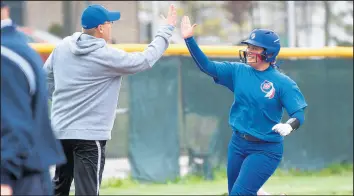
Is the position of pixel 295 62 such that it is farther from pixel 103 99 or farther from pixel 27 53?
pixel 27 53

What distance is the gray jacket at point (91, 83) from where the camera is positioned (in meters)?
7.05

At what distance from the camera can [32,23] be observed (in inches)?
854

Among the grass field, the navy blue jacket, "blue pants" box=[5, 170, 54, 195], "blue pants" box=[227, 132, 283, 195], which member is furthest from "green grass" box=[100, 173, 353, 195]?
the navy blue jacket

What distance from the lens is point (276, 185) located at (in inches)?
498

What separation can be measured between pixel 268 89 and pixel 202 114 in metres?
5.28

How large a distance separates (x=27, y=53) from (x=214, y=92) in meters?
8.37

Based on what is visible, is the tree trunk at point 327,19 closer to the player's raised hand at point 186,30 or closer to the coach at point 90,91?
the player's raised hand at point 186,30

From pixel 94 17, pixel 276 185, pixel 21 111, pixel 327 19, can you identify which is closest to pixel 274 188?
pixel 276 185

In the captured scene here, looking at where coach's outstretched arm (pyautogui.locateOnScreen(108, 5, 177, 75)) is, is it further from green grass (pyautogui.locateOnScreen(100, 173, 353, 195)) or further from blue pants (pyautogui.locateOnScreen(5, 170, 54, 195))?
green grass (pyautogui.locateOnScreen(100, 173, 353, 195))

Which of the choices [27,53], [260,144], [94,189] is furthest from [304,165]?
[27,53]

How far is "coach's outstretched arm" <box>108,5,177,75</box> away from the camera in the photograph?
702 cm

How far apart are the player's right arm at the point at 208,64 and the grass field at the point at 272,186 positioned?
377cm

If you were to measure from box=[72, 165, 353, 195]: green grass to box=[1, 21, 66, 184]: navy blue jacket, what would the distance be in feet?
22.6

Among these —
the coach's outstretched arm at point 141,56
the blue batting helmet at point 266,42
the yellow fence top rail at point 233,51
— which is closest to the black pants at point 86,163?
the coach's outstretched arm at point 141,56
